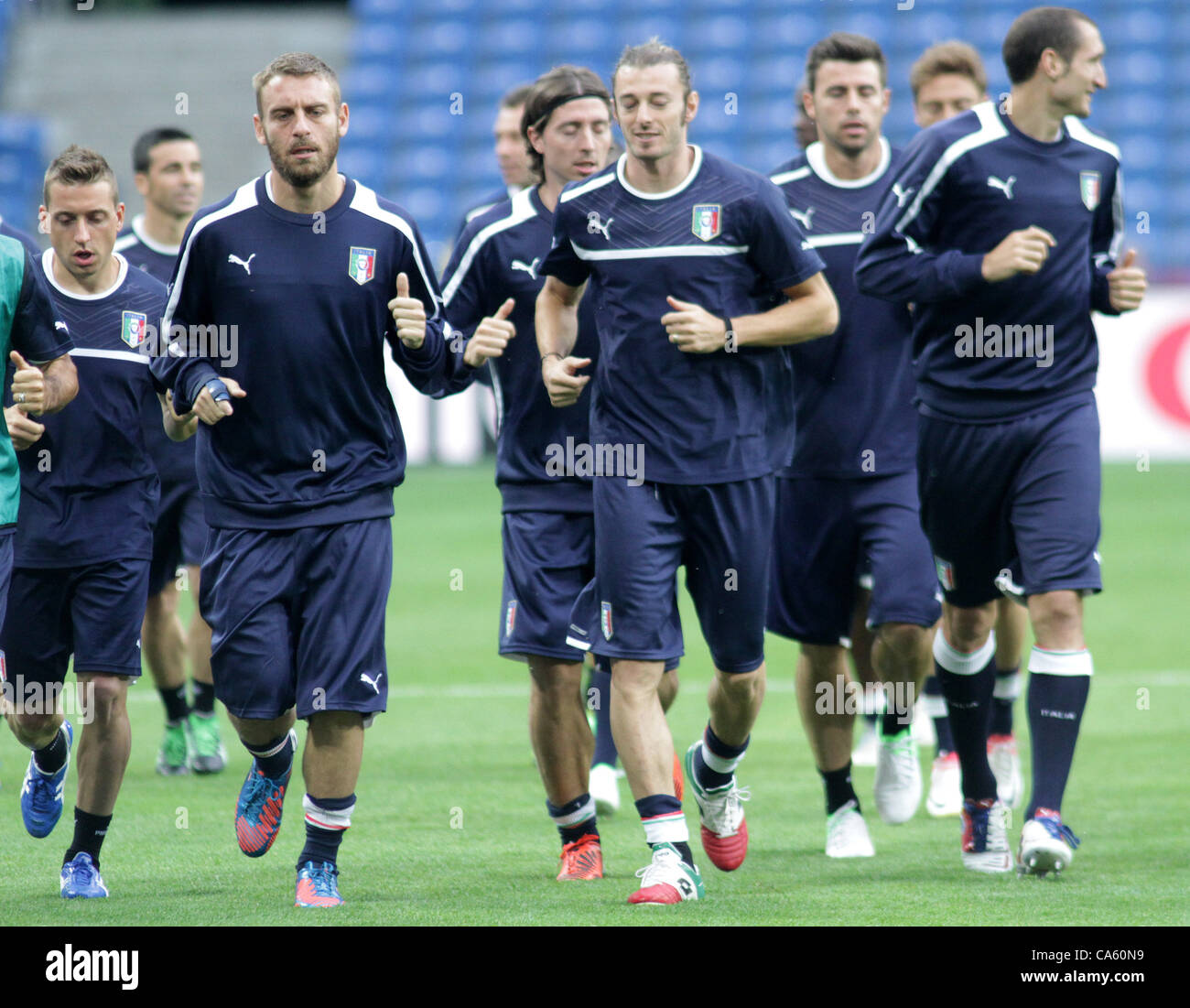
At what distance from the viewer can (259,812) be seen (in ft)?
18.5

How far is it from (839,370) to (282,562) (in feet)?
7.57

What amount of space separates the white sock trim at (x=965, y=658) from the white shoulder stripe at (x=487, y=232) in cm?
201

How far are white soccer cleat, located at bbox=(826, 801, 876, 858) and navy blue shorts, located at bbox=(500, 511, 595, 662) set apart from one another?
1.09 m

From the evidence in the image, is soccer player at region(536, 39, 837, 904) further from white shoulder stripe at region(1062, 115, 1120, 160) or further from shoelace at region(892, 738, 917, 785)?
shoelace at region(892, 738, 917, 785)

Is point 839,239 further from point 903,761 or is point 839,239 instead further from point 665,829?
point 665,829

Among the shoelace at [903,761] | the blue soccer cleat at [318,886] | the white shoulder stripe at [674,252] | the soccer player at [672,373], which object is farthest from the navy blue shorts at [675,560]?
the shoelace at [903,761]

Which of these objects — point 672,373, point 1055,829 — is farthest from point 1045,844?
point 672,373

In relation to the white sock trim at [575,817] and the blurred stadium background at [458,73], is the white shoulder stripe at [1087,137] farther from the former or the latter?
the blurred stadium background at [458,73]

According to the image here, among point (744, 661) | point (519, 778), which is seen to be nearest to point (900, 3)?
point (519, 778)

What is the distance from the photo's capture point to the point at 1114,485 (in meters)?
20.0

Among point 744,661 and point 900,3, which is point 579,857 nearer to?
point 744,661

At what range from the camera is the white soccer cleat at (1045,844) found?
5590 mm

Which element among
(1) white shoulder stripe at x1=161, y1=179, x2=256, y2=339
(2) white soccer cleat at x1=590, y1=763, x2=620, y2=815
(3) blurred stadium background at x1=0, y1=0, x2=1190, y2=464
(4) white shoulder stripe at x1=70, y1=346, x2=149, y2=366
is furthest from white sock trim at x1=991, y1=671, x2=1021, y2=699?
(3) blurred stadium background at x1=0, y1=0, x2=1190, y2=464

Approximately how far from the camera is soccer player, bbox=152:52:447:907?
5332 millimetres
